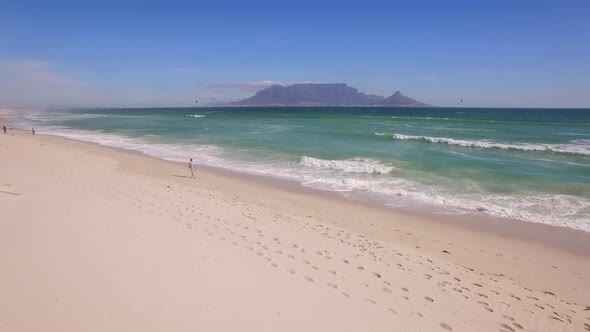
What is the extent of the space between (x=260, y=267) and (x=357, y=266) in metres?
1.85

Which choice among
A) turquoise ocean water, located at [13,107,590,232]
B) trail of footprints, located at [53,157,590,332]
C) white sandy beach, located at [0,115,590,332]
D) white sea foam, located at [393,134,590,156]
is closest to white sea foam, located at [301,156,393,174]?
turquoise ocean water, located at [13,107,590,232]

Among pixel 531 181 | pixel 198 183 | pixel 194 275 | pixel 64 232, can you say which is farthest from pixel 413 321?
pixel 531 181

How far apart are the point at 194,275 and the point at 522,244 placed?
26.9 ft

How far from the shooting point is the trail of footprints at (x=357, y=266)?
204 inches

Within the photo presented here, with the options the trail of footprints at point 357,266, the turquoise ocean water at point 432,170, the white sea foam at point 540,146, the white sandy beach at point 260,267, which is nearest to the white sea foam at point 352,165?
the turquoise ocean water at point 432,170

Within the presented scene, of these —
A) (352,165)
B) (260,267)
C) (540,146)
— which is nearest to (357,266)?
(260,267)

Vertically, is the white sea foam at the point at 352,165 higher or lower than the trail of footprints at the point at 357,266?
higher

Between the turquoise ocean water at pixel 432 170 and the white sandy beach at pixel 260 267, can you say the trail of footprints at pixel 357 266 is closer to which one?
the white sandy beach at pixel 260 267

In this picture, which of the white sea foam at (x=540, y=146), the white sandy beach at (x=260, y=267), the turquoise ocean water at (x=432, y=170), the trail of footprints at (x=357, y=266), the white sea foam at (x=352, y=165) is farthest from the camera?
the white sea foam at (x=540, y=146)

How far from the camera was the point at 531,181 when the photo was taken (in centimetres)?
1455

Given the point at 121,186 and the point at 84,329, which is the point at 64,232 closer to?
the point at 84,329

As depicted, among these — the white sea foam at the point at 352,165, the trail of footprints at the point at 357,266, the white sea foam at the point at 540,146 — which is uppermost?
the white sea foam at the point at 540,146

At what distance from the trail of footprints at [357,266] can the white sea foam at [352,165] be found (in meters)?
8.23

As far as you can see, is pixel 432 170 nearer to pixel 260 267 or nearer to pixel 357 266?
pixel 357 266
